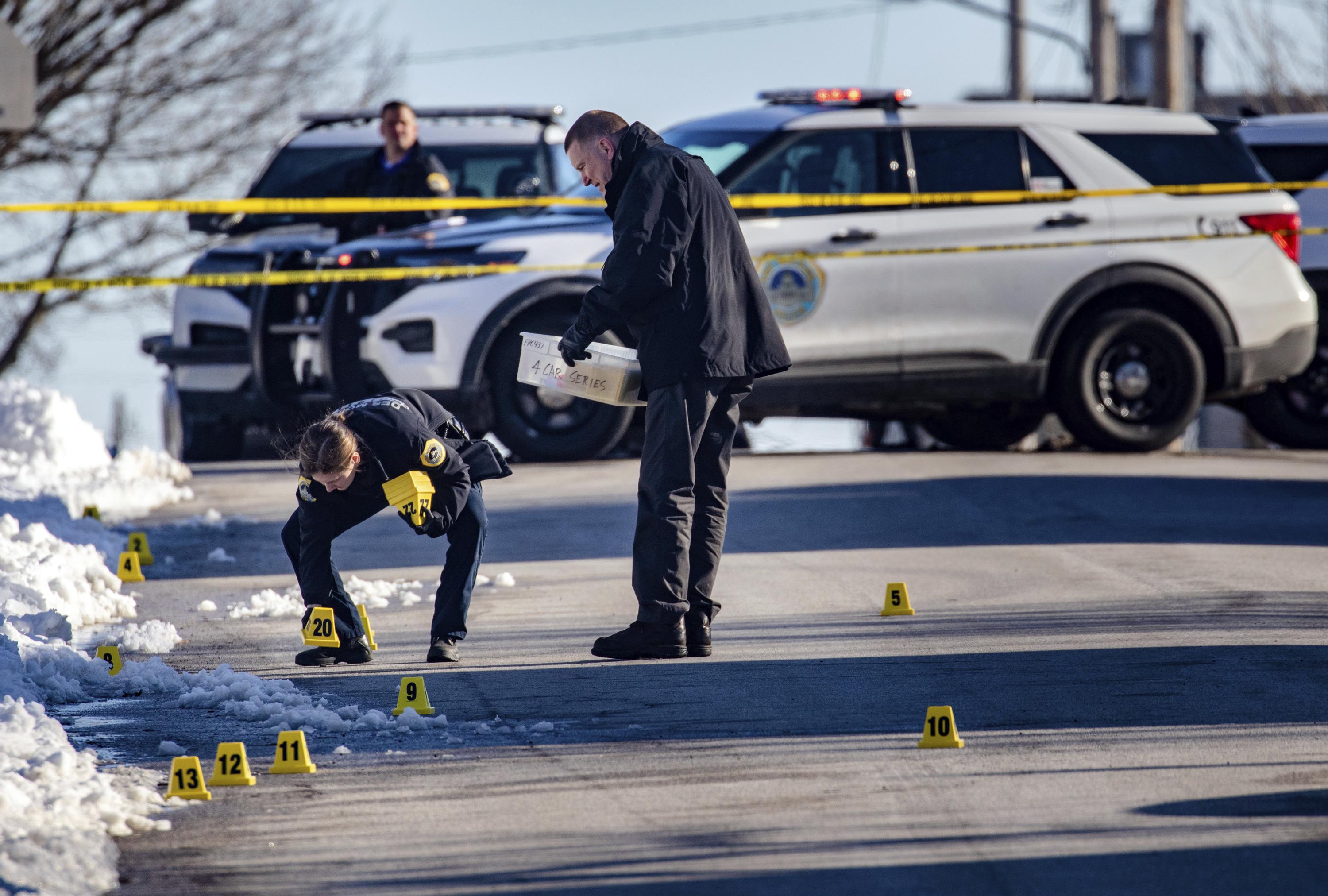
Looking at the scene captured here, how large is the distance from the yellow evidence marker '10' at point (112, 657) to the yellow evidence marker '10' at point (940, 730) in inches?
95.7

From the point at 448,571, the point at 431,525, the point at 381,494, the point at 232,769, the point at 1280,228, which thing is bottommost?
the point at 232,769

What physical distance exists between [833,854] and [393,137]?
7.71m

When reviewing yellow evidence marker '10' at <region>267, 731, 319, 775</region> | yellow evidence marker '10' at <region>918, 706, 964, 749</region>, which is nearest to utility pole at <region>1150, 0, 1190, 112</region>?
yellow evidence marker '10' at <region>918, 706, 964, 749</region>

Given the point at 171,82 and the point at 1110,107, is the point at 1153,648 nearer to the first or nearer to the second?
the point at 1110,107

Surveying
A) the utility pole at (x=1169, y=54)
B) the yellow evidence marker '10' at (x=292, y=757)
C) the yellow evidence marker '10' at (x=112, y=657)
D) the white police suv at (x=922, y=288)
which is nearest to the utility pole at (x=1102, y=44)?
the utility pole at (x=1169, y=54)

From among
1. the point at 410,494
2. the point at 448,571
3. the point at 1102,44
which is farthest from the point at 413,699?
the point at 1102,44

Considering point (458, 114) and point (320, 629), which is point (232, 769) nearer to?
point (320, 629)

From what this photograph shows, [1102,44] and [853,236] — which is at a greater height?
[1102,44]

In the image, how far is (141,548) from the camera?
733 centimetres

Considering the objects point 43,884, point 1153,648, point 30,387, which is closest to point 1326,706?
point 1153,648

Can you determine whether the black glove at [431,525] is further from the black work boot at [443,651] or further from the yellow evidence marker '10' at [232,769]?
the yellow evidence marker '10' at [232,769]

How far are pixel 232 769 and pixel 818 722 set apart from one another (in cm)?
150

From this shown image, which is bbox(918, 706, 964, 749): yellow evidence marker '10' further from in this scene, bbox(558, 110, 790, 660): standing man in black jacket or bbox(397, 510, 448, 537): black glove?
bbox(397, 510, 448, 537): black glove

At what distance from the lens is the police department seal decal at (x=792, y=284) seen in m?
9.69
